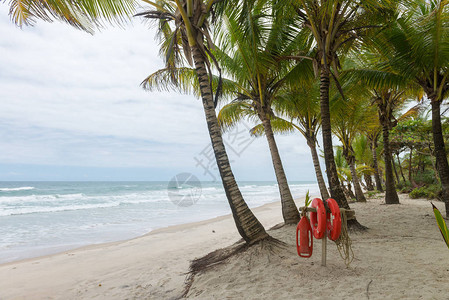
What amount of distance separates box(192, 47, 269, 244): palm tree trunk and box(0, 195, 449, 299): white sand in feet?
1.25

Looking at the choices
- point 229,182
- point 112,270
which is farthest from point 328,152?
point 112,270

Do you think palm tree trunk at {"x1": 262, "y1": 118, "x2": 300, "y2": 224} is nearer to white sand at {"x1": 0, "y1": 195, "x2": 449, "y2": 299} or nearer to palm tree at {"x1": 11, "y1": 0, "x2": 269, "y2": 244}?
white sand at {"x1": 0, "y1": 195, "x2": 449, "y2": 299}

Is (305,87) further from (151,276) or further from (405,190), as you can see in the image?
(405,190)

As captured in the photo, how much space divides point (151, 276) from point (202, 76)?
147 inches

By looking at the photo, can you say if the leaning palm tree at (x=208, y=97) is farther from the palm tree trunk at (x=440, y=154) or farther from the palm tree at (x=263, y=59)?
the palm tree trunk at (x=440, y=154)

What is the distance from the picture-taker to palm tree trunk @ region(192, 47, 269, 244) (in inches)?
184

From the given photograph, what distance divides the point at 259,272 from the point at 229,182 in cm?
155

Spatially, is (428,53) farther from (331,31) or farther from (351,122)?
(351,122)

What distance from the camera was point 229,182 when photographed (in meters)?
4.75

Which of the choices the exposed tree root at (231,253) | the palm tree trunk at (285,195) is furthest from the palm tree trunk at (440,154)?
the exposed tree root at (231,253)

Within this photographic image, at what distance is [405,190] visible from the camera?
600 inches

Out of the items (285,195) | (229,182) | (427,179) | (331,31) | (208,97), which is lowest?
(285,195)

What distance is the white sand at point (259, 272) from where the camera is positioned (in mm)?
3209

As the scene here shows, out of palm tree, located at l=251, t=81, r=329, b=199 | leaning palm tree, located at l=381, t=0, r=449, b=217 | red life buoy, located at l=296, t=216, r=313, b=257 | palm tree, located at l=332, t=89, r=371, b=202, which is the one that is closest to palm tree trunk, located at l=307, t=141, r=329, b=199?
palm tree, located at l=251, t=81, r=329, b=199
